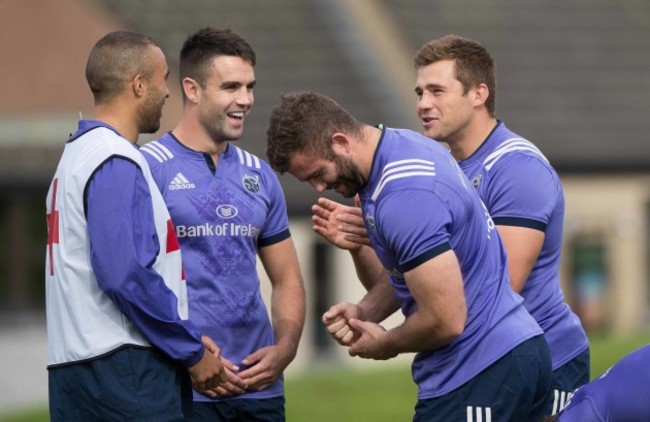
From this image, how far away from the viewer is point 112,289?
593 cm

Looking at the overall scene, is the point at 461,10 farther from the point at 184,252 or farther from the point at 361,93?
the point at 184,252

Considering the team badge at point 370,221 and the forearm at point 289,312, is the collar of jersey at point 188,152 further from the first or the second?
the team badge at point 370,221

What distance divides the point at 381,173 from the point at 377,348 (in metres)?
0.77

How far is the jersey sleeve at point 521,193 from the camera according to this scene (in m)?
6.69

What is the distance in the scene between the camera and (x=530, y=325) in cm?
629

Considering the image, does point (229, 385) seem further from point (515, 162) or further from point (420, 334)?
point (515, 162)

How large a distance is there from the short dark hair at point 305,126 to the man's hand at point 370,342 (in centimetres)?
79

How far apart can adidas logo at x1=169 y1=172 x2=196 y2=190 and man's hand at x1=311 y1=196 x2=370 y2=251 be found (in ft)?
2.06

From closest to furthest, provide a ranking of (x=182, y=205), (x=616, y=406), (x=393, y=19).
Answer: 1. (x=616, y=406)
2. (x=182, y=205)
3. (x=393, y=19)

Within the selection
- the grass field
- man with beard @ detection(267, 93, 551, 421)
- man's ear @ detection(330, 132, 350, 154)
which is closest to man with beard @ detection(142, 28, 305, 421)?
man with beard @ detection(267, 93, 551, 421)

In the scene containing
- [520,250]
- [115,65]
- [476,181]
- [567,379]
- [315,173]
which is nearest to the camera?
[315,173]

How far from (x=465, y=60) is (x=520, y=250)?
3.40ft

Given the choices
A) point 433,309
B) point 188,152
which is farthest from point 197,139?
point 433,309

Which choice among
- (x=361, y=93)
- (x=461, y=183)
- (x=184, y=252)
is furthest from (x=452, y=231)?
(x=361, y=93)
